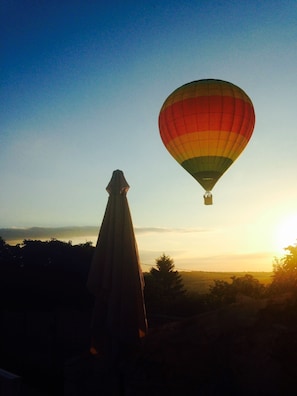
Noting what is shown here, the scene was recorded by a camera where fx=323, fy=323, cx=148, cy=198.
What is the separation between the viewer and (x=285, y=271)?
1576 centimetres

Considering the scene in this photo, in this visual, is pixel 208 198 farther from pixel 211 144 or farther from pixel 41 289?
pixel 41 289

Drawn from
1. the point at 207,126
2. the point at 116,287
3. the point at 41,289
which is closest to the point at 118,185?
the point at 116,287

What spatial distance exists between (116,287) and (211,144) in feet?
38.4

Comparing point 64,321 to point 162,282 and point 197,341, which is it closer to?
point 197,341

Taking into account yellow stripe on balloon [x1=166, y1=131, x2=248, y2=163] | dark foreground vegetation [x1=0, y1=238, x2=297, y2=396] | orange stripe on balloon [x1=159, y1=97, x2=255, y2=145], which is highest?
orange stripe on balloon [x1=159, y1=97, x2=255, y2=145]

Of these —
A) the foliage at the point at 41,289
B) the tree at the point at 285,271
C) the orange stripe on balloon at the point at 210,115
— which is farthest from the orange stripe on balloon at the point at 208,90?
the foliage at the point at 41,289

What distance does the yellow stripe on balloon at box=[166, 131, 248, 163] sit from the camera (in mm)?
16359

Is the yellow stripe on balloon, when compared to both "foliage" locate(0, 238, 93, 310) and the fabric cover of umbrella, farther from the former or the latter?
the fabric cover of umbrella

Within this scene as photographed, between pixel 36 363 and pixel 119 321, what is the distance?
7144mm

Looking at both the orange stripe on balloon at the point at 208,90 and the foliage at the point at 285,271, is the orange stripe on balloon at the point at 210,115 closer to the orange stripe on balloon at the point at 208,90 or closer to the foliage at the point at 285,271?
the orange stripe on balloon at the point at 208,90

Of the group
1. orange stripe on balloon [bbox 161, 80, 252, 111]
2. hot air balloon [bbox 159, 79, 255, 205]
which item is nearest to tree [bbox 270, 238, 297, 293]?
hot air balloon [bbox 159, 79, 255, 205]

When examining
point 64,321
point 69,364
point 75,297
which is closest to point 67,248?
point 75,297

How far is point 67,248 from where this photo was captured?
4059 cm

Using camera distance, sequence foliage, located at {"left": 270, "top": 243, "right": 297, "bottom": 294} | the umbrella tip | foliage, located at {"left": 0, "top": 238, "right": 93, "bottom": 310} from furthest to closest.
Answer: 1. foliage, located at {"left": 0, "top": 238, "right": 93, "bottom": 310}
2. foliage, located at {"left": 270, "top": 243, "right": 297, "bottom": 294}
3. the umbrella tip
